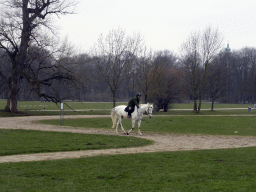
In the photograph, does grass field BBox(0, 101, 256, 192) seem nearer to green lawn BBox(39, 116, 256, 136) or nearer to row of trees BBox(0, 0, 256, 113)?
green lawn BBox(39, 116, 256, 136)

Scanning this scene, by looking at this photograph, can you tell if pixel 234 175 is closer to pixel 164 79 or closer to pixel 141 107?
pixel 141 107

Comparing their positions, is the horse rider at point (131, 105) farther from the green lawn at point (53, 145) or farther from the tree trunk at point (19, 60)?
the tree trunk at point (19, 60)

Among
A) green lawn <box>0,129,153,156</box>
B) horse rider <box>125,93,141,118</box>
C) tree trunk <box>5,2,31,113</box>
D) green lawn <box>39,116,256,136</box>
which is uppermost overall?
tree trunk <box>5,2,31,113</box>

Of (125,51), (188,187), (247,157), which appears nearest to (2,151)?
(188,187)

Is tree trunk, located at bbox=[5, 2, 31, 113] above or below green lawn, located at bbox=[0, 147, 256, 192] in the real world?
above

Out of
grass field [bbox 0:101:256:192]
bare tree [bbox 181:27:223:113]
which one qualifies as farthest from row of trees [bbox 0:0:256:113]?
grass field [bbox 0:101:256:192]

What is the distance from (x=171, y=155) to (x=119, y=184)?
15.7ft

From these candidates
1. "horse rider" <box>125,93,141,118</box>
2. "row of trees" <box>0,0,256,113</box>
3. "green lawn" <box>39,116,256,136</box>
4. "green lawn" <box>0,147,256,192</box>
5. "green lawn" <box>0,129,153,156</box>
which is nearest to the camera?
"green lawn" <box>0,147,256,192</box>

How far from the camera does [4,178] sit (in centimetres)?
820

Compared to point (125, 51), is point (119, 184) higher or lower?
lower

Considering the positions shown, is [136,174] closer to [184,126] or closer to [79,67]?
[184,126]

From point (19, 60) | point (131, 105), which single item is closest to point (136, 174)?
point (131, 105)

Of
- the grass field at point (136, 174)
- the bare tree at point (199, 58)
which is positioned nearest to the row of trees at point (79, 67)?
the bare tree at point (199, 58)

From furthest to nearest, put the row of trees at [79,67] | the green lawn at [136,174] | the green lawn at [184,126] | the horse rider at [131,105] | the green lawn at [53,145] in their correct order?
the row of trees at [79,67] < the green lawn at [184,126] < the horse rider at [131,105] < the green lawn at [53,145] < the green lawn at [136,174]
